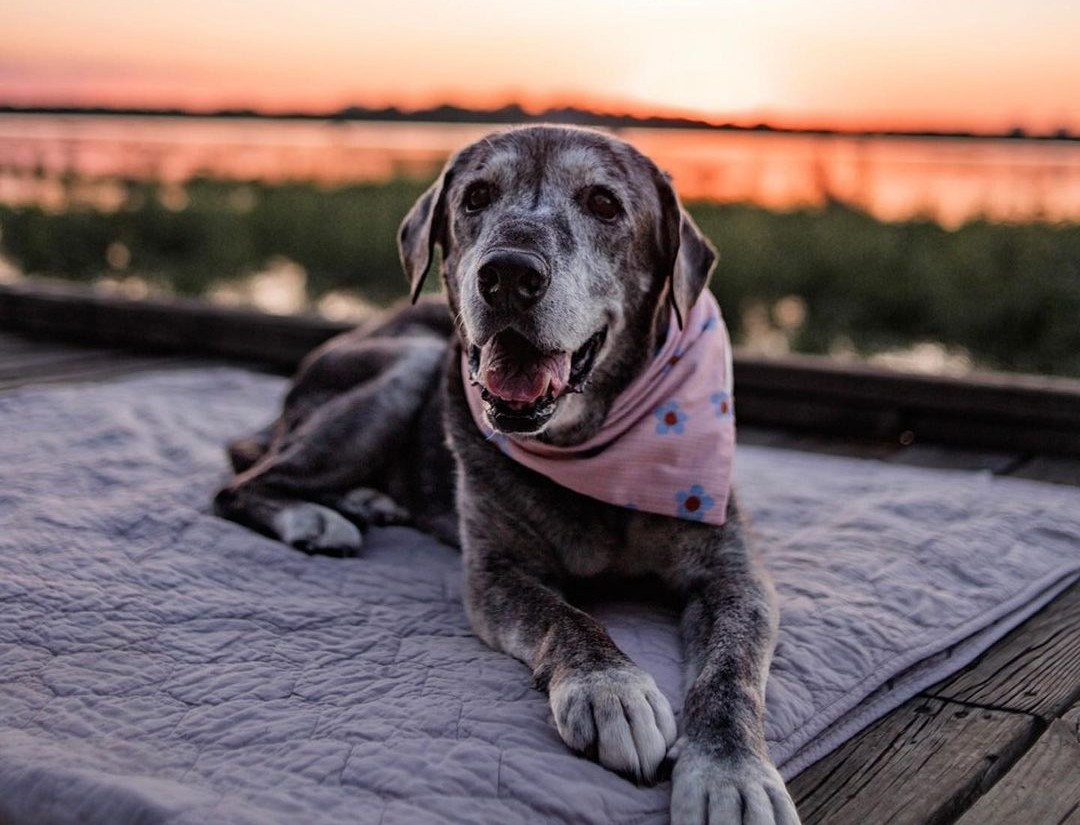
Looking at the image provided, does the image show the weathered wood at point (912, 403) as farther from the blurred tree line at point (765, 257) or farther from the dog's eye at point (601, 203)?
the blurred tree line at point (765, 257)

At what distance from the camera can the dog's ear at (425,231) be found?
3.04 meters

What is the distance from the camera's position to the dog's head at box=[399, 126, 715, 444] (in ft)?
8.11

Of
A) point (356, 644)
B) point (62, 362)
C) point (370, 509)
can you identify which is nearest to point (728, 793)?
Result: point (356, 644)

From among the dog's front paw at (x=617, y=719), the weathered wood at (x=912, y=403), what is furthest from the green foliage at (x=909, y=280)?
the dog's front paw at (x=617, y=719)

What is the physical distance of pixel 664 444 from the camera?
281 centimetres

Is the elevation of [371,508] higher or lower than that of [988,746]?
lower

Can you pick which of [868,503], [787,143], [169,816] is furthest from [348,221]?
[169,816]

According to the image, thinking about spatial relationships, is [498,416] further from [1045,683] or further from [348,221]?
[348,221]

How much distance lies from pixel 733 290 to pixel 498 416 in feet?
19.3

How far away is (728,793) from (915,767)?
0.50m

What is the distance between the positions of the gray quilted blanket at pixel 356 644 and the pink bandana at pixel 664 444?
11.5 inches

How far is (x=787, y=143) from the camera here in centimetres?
597

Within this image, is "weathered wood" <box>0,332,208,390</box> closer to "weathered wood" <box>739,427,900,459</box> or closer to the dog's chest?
"weathered wood" <box>739,427,900,459</box>

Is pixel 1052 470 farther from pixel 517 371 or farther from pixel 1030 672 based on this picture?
pixel 517 371
